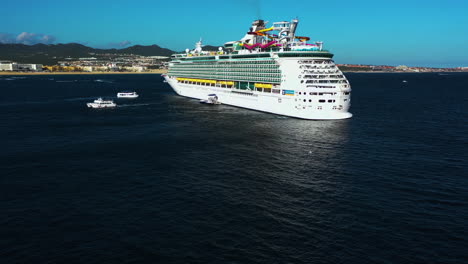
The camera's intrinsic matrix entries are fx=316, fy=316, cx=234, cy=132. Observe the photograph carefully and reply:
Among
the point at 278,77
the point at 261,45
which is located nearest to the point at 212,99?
the point at 261,45

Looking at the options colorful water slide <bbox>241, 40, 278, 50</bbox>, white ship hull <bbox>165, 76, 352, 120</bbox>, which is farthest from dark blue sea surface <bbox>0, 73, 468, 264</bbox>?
colorful water slide <bbox>241, 40, 278, 50</bbox>

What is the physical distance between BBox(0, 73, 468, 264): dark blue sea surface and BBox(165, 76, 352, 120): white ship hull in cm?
891

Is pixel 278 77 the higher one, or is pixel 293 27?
pixel 293 27

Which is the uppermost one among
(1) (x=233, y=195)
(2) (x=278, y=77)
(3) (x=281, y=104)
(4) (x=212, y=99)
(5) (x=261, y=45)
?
(5) (x=261, y=45)

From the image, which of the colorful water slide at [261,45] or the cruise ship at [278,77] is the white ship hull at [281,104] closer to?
the cruise ship at [278,77]

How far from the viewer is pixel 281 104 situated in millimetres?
82500

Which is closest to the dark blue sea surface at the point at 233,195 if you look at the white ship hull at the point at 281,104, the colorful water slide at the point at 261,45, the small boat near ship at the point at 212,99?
the white ship hull at the point at 281,104

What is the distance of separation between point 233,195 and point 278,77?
53703 mm

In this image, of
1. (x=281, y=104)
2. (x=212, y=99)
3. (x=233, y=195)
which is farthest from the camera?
(x=212, y=99)

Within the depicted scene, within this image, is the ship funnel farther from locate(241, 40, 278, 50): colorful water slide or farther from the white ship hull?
the white ship hull

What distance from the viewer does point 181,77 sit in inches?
5556

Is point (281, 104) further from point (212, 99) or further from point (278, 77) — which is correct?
point (212, 99)

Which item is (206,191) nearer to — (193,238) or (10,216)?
(193,238)

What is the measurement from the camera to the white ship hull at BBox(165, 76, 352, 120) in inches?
2968
